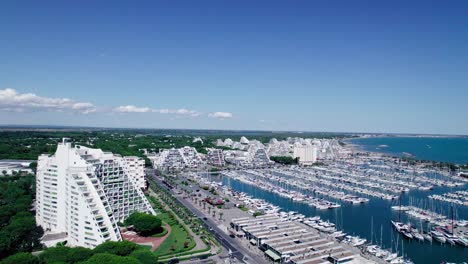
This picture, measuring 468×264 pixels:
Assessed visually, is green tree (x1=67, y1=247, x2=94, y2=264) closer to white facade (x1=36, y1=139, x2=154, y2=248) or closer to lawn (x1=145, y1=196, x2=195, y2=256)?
white facade (x1=36, y1=139, x2=154, y2=248)

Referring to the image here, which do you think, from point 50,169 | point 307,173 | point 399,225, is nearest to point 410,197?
point 399,225

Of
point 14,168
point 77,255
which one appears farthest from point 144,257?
point 14,168

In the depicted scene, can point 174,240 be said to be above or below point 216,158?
below

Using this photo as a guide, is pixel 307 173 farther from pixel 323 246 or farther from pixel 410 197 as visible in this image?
pixel 323 246

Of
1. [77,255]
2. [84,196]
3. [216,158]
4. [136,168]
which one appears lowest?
[77,255]

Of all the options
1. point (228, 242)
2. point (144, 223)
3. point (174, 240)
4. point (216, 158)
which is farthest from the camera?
point (216, 158)

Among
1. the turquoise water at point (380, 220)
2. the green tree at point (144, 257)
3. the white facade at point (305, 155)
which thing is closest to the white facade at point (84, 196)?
the green tree at point (144, 257)

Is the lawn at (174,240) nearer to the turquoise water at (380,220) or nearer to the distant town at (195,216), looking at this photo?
the distant town at (195,216)

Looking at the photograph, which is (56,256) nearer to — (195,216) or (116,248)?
(116,248)
